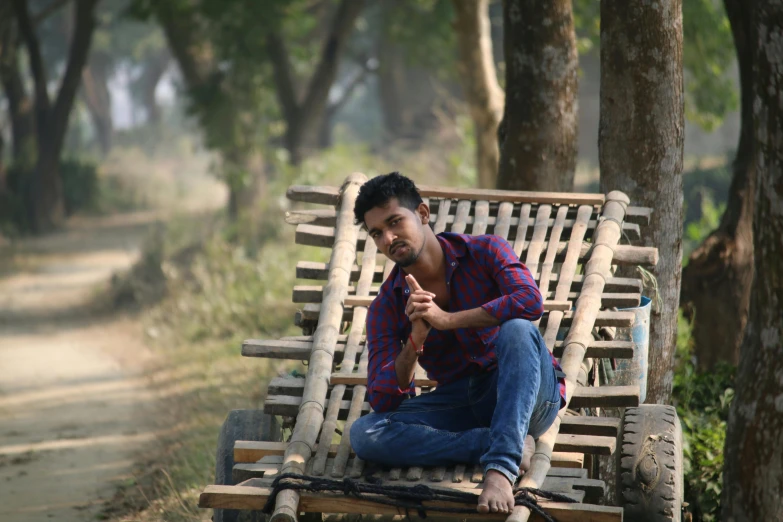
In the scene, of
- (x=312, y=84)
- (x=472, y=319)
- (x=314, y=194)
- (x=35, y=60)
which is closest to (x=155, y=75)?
(x=35, y=60)

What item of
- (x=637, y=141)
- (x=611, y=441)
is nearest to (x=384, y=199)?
(x=611, y=441)

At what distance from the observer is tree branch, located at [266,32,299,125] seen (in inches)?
573

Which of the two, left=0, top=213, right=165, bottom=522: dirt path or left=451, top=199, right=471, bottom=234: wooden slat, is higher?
left=451, top=199, right=471, bottom=234: wooden slat

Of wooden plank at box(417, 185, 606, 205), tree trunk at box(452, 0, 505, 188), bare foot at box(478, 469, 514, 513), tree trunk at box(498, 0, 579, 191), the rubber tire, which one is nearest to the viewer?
bare foot at box(478, 469, 514, 513)

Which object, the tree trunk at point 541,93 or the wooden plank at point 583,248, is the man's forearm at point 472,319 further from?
the tree trunk at point 541,93

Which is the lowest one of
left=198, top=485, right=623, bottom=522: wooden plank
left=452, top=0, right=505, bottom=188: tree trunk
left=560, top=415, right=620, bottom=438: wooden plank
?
left=198, top=485, right=623, bottom=522: wooden plank

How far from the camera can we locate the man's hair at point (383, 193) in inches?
140

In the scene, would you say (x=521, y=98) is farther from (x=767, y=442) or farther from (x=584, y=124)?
(x=584, y=124)

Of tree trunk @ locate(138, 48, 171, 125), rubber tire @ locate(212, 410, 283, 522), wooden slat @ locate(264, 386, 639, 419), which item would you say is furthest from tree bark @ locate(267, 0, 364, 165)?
tree trunk @ locate(138, 48, 171, 125)

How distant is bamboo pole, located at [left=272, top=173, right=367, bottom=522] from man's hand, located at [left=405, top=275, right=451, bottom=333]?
2.22 feet

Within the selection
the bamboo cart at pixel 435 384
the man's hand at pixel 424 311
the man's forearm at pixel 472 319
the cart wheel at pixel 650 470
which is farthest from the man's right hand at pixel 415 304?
the cart wheel at pixel 650 470

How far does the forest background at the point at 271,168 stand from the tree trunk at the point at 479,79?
0.01 metres

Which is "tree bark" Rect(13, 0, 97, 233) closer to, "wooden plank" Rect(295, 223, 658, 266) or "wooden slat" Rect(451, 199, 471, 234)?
"wooden plank" Rect(295, 223, 658, 266)

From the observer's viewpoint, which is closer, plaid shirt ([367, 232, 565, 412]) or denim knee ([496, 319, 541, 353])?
denim knee ([496, 319, 541, 353])
